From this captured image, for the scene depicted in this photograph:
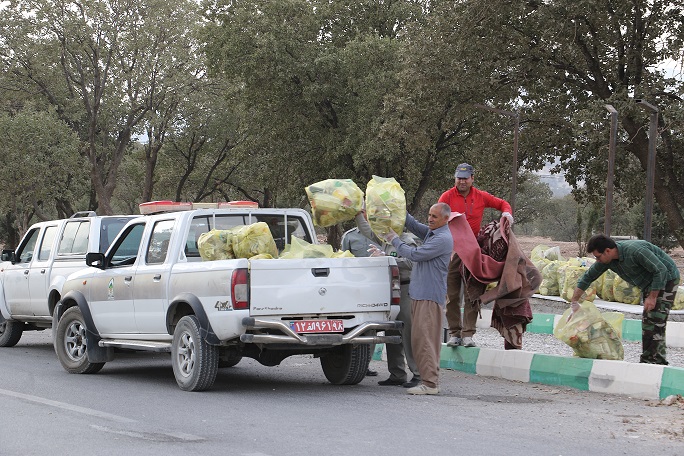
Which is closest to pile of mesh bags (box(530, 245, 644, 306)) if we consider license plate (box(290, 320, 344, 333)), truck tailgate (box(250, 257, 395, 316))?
truck tailgate (box(250, 257, 395, 316))

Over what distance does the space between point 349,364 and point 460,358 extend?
2.13 m

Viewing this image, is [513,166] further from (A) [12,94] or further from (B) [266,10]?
(A) [12,94]

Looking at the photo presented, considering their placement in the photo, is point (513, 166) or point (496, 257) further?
point (513, 166)

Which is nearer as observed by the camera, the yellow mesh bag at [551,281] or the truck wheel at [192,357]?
the truck wheel at [192,357]

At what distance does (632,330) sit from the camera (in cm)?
1521

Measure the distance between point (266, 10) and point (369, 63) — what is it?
4.82 meters

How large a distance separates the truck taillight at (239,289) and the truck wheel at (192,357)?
573mm

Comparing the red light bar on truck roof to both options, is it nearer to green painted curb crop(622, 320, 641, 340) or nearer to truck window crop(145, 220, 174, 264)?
truck window crop(145, 220, 174, 264)

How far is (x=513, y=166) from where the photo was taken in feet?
115

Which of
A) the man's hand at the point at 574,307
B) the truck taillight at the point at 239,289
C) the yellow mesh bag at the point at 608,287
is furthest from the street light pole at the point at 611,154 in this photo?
the truck taillight at the point at 239,289

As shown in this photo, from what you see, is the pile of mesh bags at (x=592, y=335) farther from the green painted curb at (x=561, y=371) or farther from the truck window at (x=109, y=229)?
the truck window at (x=109, y=229)

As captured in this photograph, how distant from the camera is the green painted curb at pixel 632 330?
15.1 m

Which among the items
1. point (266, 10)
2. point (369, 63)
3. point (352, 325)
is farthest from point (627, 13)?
point (352, 325)

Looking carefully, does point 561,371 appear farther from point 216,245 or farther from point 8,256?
point 8,256
